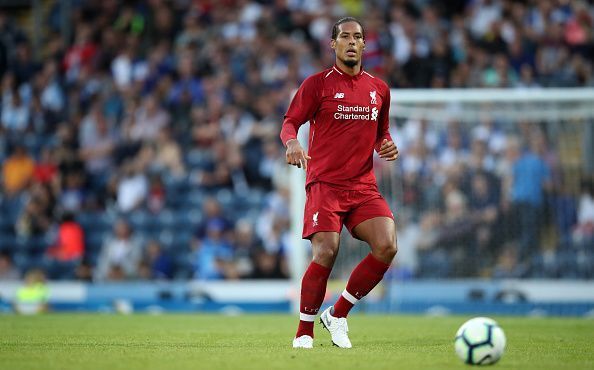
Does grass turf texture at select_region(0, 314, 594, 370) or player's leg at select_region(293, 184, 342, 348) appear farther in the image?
player's leg at select_region(293, 184, 342, 348)

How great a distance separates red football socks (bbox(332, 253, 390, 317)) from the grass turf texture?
348 millimetres

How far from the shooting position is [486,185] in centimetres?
Answer: 1625

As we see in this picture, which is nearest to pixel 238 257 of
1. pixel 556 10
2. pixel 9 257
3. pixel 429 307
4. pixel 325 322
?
pixel 429 307

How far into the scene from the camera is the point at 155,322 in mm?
13188

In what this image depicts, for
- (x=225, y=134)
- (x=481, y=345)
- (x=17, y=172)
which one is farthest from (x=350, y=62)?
(x=17, y=172)

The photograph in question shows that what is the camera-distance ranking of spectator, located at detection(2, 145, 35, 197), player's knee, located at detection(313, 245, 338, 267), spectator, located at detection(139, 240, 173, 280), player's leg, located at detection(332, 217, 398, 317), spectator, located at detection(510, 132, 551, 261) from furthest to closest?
1. spectator, located at detection(2, 145, 35, 197)
2. spectator, located at detection(139, 240, 173, 280)
3. spectator, located at detection(510, 132, 551, 261)
4. player's leg, located at detection(332, 217, 398, 317)
5. player's knee, located at detection(313, 245, 338, 267)

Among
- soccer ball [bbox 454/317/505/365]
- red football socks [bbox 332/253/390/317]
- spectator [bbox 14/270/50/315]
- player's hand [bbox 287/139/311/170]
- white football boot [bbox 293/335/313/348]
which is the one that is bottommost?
spectator [bbox 14/270/50/315]

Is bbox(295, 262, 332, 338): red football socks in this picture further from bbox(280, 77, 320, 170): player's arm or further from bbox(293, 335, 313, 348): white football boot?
bbox(280, 77, 320, 170): player's arm

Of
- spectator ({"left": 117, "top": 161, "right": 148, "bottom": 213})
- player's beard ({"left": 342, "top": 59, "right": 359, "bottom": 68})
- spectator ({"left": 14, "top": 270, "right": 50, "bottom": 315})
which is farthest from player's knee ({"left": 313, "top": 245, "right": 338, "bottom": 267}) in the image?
spectator ({"left": 117, "top": 161, "right": 148, "bottom": 213})

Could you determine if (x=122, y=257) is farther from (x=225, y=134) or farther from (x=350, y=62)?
(x=350, y=62)

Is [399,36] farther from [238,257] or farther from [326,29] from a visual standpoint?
[238,257]

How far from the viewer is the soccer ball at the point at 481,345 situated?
279 inches

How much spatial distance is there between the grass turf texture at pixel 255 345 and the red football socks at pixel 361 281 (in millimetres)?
348

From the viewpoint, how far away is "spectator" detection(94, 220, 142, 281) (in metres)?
18.7
